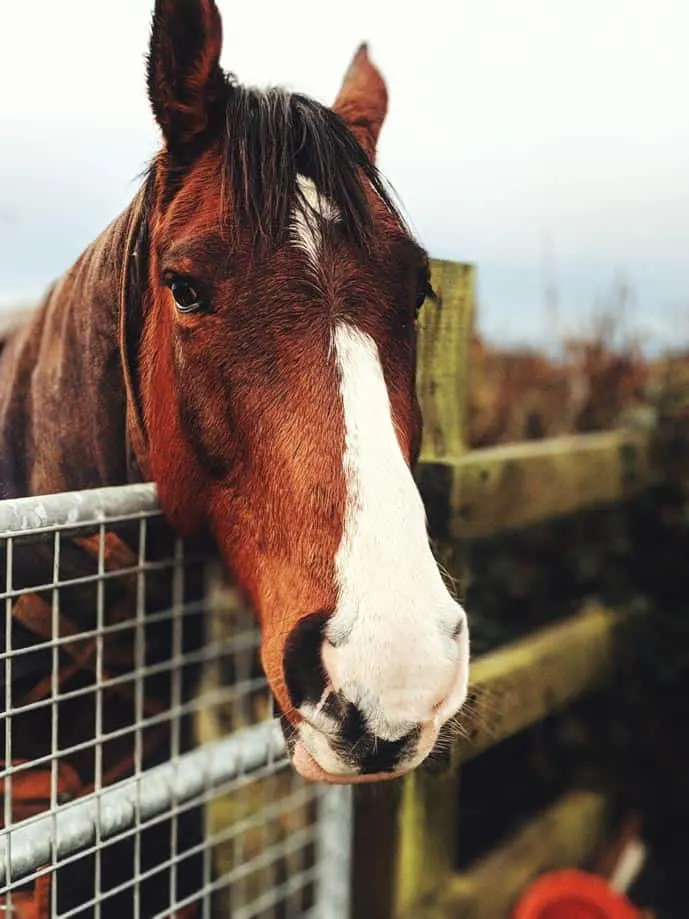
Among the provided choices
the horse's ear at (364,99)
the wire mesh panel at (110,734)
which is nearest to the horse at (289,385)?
the wire mesh panel at (110,734)

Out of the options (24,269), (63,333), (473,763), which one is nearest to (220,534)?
(63,333)

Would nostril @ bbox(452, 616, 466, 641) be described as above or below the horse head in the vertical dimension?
below

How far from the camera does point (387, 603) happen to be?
1.08 meters

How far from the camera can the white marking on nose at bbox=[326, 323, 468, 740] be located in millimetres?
1069

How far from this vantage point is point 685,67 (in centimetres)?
250

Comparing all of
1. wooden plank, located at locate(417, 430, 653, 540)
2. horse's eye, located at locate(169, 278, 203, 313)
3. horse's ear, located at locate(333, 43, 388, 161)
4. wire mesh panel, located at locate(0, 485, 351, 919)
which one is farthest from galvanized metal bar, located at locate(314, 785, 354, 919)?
horse's ear, located at locate(333, 43, 388, 161)

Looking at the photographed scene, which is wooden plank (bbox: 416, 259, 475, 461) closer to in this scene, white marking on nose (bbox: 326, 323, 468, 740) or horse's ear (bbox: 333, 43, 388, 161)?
horse's ear (bbox: 333, 43, 388, 161)

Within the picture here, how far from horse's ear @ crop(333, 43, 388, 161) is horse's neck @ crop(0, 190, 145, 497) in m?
0.49

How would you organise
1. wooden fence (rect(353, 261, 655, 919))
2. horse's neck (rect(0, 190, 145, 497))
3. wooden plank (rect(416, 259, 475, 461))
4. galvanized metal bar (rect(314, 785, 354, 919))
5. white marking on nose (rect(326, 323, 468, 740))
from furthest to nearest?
1. galvanized metal bar (rect(314, 785, 354, 919))
2. wooden fence (rect(353, 261, 655, 919))
3. wooden plank (rect(416, 259, 475, 461))
4. horse's neck (rect(0, 190, 145, 497))
5. white marking on nose (rect(326, 323, 468, 740))

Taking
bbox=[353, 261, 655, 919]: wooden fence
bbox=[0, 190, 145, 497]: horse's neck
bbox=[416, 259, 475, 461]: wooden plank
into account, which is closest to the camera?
bbox=[0, 190, 145, 497]: horse's neck

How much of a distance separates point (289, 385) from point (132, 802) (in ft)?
2.77

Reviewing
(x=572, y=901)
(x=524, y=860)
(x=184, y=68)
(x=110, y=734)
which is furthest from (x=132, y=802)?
(x=524, y=860)

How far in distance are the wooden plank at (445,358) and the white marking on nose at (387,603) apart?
0.54 metres

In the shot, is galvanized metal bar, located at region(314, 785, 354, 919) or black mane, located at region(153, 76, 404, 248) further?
galvanized metal bar, located at region(314, 785, 354, 919)
